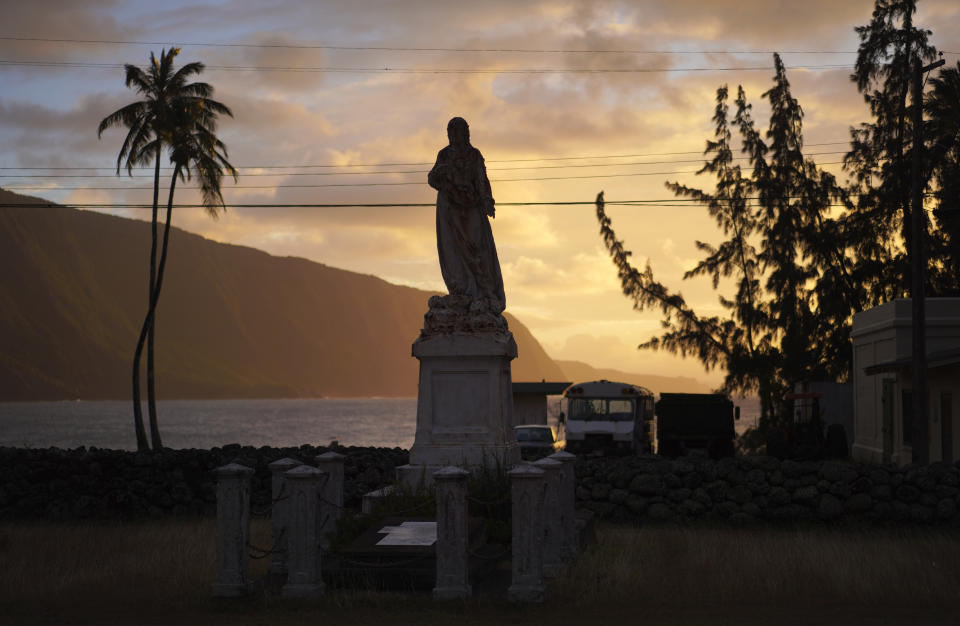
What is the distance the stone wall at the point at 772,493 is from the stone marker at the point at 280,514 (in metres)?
7.84

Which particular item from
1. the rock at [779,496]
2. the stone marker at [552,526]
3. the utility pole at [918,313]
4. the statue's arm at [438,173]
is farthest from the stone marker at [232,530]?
the utility pole at [918,313]

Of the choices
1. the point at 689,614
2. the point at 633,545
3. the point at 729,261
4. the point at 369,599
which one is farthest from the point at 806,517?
the point at 729,261

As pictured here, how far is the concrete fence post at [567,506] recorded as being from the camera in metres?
13.4

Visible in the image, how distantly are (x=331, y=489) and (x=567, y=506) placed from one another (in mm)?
2899

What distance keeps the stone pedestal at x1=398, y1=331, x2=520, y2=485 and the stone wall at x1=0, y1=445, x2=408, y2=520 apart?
6.22 meters

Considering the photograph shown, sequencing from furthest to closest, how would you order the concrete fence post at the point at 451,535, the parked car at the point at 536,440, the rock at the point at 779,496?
the parked car at the point at 536,440 → the rock at the point at 779,496 → the concrete fence post at the point at 451,535

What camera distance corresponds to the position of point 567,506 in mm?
13828

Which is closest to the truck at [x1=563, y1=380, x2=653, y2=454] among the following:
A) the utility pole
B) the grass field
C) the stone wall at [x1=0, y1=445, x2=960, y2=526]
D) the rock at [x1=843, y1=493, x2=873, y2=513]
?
the utility pole

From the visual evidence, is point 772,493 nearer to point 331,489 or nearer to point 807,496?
point 807,496

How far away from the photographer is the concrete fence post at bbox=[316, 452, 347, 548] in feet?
42.2

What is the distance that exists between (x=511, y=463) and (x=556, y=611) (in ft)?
12.6

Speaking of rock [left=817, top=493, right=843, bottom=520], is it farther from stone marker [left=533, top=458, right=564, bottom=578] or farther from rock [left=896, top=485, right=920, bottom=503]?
stone marker [left=533, top=458, right=564, bottom=578]

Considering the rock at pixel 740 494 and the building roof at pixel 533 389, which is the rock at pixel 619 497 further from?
the building roof at pixel 533 389

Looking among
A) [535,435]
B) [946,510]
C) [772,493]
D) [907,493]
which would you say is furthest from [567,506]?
[535,435]
